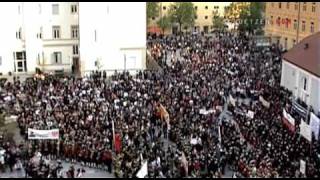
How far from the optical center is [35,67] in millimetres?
46844

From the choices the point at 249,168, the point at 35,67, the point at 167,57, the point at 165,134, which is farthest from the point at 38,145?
the point at 167,57

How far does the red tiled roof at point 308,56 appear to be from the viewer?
1427 inches

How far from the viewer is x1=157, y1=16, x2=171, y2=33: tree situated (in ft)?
238

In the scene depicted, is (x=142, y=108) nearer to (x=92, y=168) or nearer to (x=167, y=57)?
(x=92, y=168)

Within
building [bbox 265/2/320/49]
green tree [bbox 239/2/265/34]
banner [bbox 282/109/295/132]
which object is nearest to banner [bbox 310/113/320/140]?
banner [bbox 282/109/295/132]

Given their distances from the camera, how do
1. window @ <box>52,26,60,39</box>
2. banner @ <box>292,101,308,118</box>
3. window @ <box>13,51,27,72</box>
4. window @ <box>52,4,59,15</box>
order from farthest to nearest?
window @ <box>52,26,60,39</box> < window @ <box>52,4,59,15</box> < window @ <box>13,51,27,72</box> < banner @ <box>292,101,308,118</box>

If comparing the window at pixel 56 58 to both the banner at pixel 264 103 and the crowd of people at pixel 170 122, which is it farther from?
the banner at pixel 264 103

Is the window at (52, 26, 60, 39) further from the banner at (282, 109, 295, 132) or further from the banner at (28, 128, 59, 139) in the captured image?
the banner at (282, 109, 295, 132)

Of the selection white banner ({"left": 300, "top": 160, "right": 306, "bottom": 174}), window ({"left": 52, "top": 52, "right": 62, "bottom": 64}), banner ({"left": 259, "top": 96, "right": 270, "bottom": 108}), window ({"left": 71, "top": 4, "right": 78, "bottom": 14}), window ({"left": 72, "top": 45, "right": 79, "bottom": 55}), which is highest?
window ({"left": 71, "top": 4, "right": 78, "bottom": 14})

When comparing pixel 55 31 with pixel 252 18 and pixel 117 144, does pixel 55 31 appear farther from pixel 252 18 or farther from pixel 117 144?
pixel 252 18

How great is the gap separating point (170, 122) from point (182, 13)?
45746 mm

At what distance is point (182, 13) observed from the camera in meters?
74.3

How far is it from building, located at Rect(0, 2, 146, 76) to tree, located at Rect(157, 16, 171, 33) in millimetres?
26012

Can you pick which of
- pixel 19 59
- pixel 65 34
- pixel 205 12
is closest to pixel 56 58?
pixel 65 34
